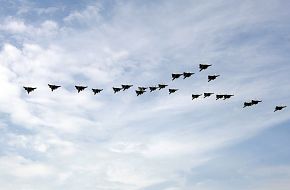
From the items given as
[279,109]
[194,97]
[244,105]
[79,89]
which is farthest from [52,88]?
[279,109]

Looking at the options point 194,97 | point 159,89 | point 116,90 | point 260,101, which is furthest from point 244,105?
point 116,90

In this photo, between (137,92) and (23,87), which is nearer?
(23,87)

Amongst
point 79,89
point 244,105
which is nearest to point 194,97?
point 244,105

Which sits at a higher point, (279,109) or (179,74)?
(179,74)

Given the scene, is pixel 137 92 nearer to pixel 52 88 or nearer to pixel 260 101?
pixel 52 88

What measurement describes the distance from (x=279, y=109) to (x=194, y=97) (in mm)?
15063

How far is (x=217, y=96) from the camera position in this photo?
7900cm

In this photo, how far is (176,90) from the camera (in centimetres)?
7950

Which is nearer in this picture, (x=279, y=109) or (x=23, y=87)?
(x=23, y=87)

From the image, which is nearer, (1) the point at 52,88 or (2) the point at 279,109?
(1) the point at 52,88

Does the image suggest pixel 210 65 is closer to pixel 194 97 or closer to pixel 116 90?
pixel 194 97

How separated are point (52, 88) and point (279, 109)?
1543 inches

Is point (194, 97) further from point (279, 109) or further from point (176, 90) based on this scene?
point (279, 109)

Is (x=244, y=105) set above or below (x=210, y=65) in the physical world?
below
